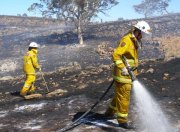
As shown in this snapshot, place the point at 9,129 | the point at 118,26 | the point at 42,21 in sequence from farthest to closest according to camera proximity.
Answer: the point at 42,21 → the point at 118,26 → the point at 9,129

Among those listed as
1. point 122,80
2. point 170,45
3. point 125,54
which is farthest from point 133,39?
point 170,45

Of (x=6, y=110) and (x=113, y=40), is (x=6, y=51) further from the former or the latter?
(x=6, y=110)

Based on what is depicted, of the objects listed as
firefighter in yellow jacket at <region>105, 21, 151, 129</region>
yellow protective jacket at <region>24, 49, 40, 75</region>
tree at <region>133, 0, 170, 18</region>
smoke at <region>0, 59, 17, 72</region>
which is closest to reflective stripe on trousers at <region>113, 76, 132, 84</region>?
firefighter in yellow jacket at <region>105, 21, 151, 129</region>

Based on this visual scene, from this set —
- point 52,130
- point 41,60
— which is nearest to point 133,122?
point 52,130

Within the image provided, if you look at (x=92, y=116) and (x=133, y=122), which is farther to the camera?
(x=92, y=116)

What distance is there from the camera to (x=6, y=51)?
30.9 metres

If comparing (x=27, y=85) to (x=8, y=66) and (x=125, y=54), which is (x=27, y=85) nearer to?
(x=125, y=54)

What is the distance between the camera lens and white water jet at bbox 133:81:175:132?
6.88 metres

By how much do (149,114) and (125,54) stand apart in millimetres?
1831

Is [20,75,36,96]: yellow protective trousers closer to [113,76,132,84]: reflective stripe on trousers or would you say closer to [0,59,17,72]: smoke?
[113,76,132,84]: reflective stripe on trousers

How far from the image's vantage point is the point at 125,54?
688cm

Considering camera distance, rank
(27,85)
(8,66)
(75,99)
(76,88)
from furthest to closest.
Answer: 1. (8,66)
2. (76,88)
3. (27,85)
4. (75,99)

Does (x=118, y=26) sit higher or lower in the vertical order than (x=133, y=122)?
higher

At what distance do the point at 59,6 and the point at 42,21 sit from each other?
22.8 m
